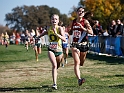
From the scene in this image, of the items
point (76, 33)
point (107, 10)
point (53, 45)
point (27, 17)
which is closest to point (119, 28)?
point (76, 33)

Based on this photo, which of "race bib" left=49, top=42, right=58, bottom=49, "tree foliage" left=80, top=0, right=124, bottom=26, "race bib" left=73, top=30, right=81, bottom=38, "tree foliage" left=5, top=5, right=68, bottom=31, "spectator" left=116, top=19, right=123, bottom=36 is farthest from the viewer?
"tree foliage" left=5, top=5, right=68, bottom=31

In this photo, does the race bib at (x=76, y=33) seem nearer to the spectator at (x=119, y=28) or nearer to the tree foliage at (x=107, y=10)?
the spectator at (x=119, y=28)

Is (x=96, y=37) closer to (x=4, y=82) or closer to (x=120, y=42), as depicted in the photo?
(x=120, y=42)

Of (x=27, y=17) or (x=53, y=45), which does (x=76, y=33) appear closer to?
(x=53, y=45)

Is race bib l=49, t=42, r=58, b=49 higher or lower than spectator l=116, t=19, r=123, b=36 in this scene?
lower

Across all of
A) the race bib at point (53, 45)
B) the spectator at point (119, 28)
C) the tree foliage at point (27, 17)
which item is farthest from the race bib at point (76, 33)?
the tree foliage at point (27, 17)

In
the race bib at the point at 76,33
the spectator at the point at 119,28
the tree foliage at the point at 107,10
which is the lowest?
the race bib at the point at 76,33

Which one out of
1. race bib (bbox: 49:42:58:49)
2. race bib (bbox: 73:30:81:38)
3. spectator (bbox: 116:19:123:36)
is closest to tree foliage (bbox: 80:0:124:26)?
spectator (bbox: 116:19:123:36)

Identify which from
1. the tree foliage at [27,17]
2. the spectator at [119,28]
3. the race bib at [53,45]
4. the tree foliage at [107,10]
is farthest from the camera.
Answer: the tree foliage at [27,17]

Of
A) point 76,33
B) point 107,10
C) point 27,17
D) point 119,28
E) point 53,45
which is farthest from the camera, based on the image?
point 27,17

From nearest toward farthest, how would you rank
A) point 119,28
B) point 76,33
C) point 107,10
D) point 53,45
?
1. point 53,45
2. point 76,33
3. point 119,28
4. point 107,10

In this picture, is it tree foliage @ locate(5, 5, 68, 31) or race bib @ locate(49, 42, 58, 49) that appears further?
tree foliage @ locate(5, 5, 68, 31)

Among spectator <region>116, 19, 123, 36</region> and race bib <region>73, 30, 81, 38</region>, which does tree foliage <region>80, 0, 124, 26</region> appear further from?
race bib <region>73, 30, 81, 38</region>

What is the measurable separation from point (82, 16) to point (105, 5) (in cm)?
7036
